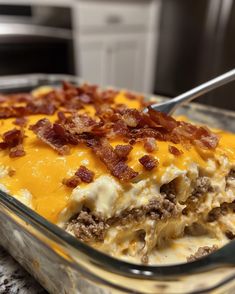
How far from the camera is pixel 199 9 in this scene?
8.90ft

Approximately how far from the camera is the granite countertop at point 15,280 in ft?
2.26

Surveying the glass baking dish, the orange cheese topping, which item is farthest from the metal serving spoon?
the glass baking dish

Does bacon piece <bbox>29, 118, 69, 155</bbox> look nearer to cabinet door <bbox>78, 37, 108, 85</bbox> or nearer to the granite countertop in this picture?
the granite countertop

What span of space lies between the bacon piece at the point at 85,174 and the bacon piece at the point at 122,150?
0.23 ft

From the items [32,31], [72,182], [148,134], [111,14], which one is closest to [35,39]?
[32,31]

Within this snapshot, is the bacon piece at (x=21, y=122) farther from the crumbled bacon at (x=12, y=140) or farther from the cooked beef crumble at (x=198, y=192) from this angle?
the cooked beef crumble at (x=198, y=192)

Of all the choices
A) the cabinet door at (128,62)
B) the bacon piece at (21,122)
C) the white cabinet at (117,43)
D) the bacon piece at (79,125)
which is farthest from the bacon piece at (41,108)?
the cabinet door at (128,62)

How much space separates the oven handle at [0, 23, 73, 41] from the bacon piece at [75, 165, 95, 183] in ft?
5.12

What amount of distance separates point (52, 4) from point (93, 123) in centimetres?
177

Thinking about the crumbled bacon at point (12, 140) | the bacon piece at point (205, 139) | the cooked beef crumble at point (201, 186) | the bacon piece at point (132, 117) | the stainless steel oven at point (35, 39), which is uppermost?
the bacon piece at point (132, 117)

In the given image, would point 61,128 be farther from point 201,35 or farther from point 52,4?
point 201,35

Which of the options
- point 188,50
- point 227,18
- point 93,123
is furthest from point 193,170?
point 188,50

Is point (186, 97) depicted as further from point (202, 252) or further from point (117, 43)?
point (117, 43)

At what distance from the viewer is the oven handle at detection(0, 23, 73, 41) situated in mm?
2049
